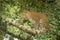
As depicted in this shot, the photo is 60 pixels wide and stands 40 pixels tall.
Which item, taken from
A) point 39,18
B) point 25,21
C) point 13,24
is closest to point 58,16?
point 39,18

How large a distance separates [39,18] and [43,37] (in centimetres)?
88

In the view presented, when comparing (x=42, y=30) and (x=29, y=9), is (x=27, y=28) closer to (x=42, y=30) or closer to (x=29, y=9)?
(x=42, y=30)

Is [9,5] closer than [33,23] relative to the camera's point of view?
No

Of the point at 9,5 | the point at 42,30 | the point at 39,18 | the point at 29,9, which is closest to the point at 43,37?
the point at 42,30

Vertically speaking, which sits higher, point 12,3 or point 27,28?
point 12,3

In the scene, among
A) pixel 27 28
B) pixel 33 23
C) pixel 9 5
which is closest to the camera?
pixel 27 28

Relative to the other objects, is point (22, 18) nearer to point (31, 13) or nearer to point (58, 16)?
point (31, 13)

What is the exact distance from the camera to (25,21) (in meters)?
7.09

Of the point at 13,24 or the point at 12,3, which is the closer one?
the point at 13,24

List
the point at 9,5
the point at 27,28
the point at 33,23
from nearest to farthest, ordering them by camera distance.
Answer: the point at 27,28
the point at 33,23
the point at 9,5

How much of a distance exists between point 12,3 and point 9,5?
6.2 inches

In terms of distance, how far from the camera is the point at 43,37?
6.69 metres

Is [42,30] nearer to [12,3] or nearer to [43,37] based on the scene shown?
[43,37]

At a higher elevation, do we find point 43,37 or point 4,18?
point 4,18
